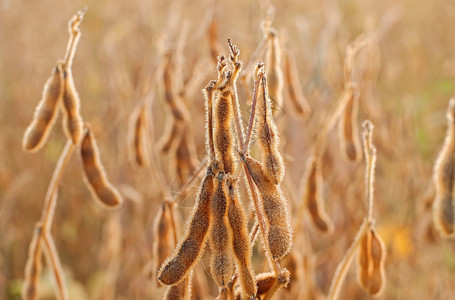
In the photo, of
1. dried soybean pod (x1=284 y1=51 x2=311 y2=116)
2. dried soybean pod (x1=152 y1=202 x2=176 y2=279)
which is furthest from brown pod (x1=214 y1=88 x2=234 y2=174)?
dried soybean pod (x1=284 y1=51 x2=311 y2=116)

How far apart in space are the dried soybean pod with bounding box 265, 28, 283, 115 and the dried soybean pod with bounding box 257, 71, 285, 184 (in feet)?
1.98

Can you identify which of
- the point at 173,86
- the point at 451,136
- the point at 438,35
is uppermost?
the point at 438,35

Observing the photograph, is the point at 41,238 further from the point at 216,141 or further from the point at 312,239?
the point at 312,239

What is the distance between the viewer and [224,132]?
121 centimetres

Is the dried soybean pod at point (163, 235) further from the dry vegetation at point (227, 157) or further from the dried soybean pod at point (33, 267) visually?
the dried soybean pod at point (33, 267)

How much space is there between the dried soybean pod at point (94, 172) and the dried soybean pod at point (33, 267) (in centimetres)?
22

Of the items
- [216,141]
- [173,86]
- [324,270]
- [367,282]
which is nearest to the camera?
[216,141]

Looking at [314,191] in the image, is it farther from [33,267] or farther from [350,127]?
[33,267]

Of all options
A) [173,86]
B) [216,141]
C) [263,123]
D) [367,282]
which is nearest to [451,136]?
[367,282]

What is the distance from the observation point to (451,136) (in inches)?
64.1

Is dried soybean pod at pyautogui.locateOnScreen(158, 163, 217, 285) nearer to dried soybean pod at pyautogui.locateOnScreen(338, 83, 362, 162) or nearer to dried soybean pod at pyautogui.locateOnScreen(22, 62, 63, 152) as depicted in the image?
dried soybean pod at pyautogui.locateOnScreen(22, 62, 63, 152)

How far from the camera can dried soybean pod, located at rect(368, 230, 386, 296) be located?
5.69 feet

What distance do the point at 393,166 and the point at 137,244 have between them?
191cm

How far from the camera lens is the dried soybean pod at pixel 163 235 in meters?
1.77
